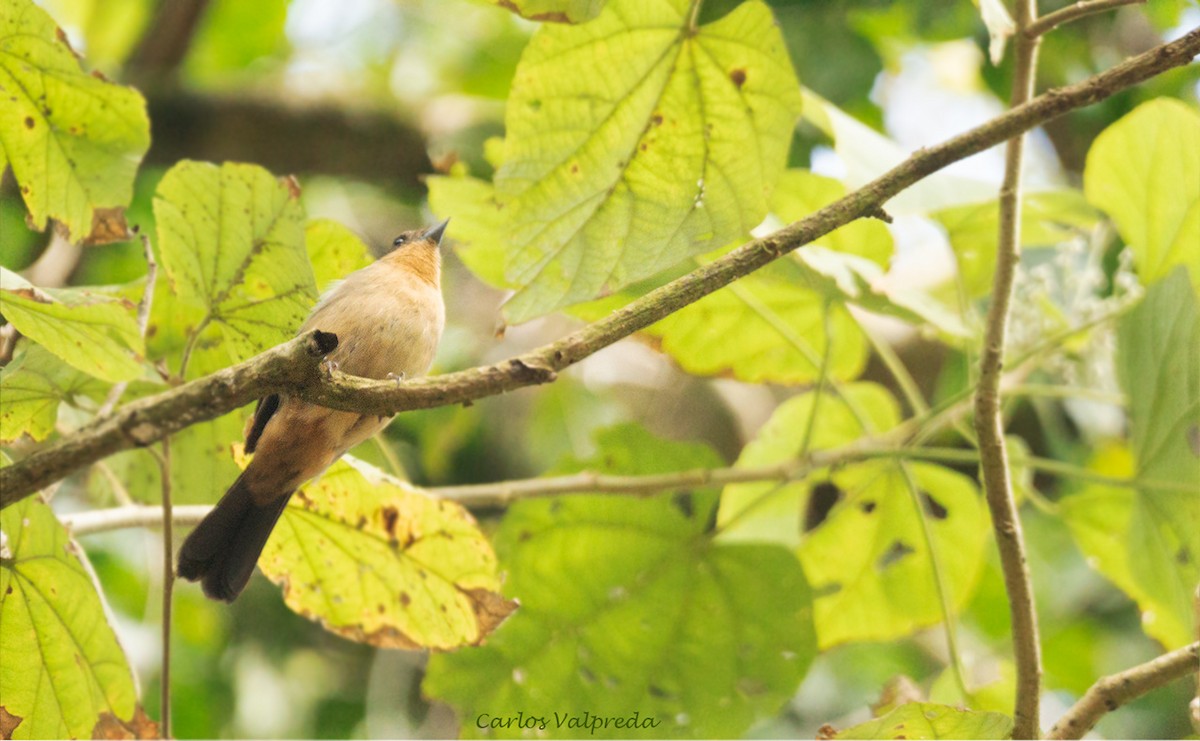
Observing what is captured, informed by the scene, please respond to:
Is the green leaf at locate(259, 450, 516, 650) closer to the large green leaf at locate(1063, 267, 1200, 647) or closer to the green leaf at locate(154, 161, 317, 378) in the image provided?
the green leaf at locate(154, 161, 317, 378)

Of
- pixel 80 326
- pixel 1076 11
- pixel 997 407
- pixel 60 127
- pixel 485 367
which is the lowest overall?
pixel 485 367

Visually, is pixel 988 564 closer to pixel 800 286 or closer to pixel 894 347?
pixel 894 347

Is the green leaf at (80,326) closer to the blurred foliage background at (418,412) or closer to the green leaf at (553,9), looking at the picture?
the green leaf at (553,9)

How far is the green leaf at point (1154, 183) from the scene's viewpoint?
214 centimetres

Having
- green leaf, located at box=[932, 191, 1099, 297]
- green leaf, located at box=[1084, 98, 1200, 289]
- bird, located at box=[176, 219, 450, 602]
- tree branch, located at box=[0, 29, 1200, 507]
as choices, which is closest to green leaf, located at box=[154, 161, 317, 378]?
bird, located at box=[176, 219, 450, 602]

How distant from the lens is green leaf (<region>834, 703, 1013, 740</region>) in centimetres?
156

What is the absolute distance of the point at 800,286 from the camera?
2.23 metres

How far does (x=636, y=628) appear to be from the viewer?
2.35m

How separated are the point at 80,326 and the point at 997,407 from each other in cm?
136

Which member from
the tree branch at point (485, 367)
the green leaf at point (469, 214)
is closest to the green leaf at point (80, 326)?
the tree branch at point (485, 367)

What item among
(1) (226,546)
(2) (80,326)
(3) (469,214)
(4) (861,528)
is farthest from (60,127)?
(4) (861,528)

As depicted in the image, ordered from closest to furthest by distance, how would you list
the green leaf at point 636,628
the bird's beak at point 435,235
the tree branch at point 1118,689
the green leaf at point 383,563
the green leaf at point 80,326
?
the green leaf at point 80,326, the tree branch at point 1118,689, the green leaf at point 383,563, the green leaf at point 636,628, the bird's beak at point 435,235

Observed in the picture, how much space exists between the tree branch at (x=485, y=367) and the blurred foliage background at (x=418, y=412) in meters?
2.45

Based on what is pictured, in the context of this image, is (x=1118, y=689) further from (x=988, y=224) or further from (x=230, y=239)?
(x=230, y=239)
